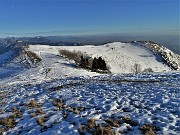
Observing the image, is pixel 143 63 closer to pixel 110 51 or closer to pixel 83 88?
pixel 110 51

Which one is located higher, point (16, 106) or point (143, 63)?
point (16, 106)

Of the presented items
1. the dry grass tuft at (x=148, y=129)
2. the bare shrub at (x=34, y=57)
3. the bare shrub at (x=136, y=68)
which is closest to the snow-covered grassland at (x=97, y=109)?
the dry grass tuft at (x=148, y=129)

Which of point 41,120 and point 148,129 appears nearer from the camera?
point 148,129

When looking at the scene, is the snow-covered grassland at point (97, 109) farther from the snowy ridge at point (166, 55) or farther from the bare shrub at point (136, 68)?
the snowy ridge at point (166, 55)

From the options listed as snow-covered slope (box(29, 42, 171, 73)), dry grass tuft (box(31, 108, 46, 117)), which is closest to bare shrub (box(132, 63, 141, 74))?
snow-covered slope (box(29, 42, 171, 73))

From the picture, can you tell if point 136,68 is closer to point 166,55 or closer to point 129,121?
point 166,55

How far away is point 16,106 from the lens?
18.4 m

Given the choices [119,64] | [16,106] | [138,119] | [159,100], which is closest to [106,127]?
[138,119]

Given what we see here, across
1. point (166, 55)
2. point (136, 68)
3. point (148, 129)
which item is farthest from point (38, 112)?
point (166, 55)

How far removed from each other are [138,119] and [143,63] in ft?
293

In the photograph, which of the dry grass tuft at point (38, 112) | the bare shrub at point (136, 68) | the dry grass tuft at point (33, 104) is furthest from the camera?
the bare shrub at point (136, 68)

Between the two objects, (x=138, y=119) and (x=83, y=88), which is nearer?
(x=138, y=119)

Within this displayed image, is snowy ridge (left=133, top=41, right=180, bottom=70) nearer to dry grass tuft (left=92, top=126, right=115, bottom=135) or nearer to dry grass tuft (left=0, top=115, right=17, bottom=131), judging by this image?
dry grass tuft (left=0, top=115, right=17, bottom=131)

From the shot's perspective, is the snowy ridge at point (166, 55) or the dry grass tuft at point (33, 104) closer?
the dry grass tuft at point (33, 104)
